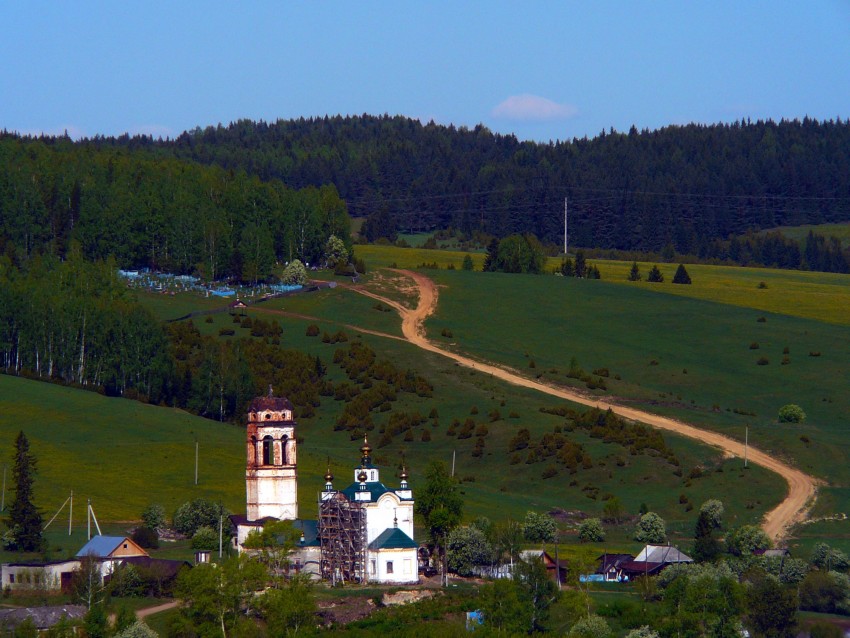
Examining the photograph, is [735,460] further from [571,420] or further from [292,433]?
[292,433]

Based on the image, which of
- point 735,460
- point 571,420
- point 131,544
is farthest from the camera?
point 571,420

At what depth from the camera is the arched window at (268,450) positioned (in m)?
95.4

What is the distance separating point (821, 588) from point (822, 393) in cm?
6250

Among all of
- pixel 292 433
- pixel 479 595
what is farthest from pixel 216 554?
pixel 479 595

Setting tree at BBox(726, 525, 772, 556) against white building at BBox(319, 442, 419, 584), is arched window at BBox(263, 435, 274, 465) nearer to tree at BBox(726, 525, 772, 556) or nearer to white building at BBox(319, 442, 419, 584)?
white building at BBox(319, 442, 419, 584)

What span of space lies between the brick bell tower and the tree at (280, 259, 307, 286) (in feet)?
308

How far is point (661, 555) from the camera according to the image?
3762 inches

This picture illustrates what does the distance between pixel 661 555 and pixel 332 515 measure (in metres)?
18.4

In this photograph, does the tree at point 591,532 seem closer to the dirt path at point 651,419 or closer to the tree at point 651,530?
the tree at point 651,530

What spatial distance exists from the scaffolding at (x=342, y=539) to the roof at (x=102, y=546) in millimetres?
9757

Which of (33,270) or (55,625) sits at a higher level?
(33,270)

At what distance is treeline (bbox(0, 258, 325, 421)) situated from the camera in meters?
147

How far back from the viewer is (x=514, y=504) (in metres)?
114

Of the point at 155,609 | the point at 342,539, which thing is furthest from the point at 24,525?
the point at 342,539
